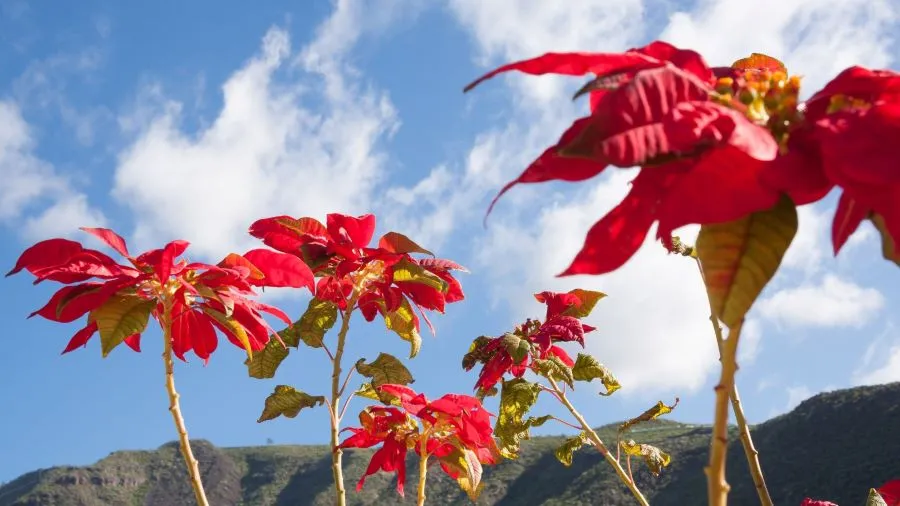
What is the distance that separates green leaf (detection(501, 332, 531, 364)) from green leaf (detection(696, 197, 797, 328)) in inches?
57.4

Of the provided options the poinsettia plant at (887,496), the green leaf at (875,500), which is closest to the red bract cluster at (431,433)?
the poinsettia plant at (887,496)

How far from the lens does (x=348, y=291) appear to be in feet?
6.49

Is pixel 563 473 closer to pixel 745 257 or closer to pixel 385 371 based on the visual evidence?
pixel 385 371

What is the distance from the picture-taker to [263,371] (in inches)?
75.3

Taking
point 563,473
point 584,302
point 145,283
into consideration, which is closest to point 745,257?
point 145,283

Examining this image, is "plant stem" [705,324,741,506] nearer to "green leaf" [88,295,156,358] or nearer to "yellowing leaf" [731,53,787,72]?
"yellowing leaf" [731,53,787,72]

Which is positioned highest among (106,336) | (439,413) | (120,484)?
(120,484)

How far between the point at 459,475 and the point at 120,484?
60.4 meters

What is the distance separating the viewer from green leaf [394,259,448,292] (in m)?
1.73

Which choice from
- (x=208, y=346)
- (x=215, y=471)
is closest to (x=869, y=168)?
(x=208, y=346)

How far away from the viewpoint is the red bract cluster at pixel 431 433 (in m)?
1.81

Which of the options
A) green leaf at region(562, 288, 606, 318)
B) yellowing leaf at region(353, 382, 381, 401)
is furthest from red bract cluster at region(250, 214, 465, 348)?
green leaf at region(562, 288, 606, 318)

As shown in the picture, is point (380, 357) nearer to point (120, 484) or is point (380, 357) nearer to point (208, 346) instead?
point (208, 346)

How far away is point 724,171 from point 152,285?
107cm
